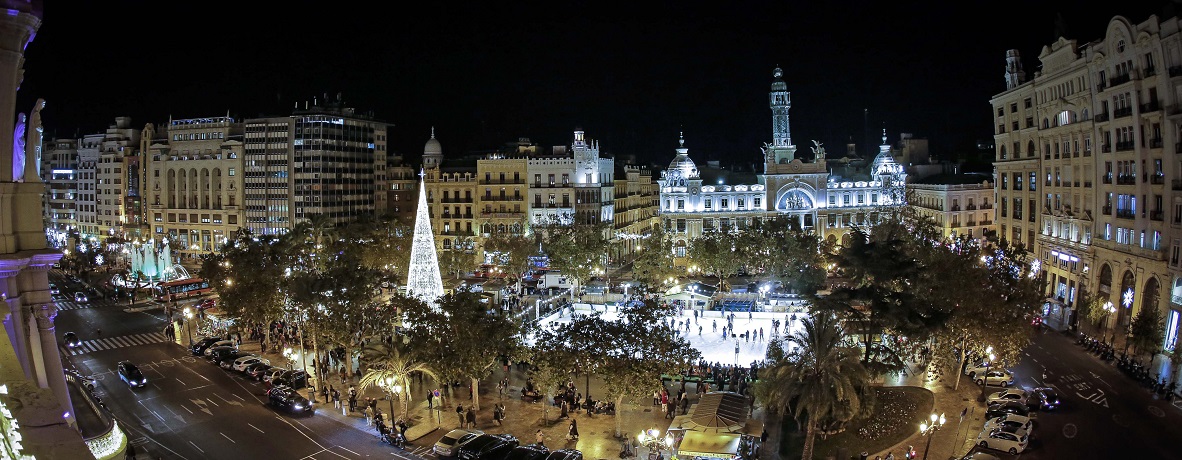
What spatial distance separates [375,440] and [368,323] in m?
10.1

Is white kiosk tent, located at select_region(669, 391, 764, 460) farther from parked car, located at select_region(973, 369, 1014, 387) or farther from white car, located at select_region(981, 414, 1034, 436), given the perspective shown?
parked car, located at select_region(973, 369, 1014, 387)

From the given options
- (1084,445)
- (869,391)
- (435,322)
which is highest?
(435,322)

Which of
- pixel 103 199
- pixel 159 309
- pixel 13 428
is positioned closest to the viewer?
pixel 13 428

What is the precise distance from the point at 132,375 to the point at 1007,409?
1771 inches

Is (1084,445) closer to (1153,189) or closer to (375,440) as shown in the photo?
(1153,189)

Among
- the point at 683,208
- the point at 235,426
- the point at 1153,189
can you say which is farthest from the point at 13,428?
the point at 683,208

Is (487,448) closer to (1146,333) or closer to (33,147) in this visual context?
(33,147)

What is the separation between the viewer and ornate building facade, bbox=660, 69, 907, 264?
11069 centimetres

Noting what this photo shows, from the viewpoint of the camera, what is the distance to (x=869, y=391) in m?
33.7

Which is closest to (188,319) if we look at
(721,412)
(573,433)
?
(573,433)

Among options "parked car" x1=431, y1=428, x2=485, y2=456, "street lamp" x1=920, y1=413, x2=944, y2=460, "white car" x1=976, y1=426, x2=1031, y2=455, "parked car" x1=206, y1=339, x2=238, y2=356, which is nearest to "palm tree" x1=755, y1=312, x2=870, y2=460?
"street lamp" x1=920, y1=413, x2=944, y2=460

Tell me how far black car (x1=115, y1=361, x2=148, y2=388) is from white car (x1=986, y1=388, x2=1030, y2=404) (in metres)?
44.4

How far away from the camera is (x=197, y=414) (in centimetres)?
3950

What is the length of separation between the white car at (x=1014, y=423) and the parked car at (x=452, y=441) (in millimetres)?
21831
